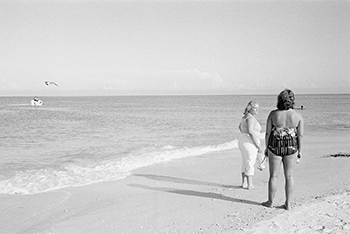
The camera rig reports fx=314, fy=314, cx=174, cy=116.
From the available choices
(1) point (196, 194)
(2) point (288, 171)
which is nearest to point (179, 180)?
(1) point (196, 194)

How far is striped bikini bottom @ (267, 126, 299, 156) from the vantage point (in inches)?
209

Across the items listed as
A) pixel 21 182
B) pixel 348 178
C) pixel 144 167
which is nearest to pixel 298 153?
pixel 348 178

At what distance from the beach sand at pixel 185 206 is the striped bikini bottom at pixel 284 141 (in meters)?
1.05

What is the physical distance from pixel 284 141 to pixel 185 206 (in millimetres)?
2264

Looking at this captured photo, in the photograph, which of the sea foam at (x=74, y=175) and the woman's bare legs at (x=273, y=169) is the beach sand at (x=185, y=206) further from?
the sea foam at (x=74, y=175)

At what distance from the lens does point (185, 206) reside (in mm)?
6121

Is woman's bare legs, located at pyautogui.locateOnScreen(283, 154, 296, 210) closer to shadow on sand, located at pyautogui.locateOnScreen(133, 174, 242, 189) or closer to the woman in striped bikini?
the woman in striped bikini

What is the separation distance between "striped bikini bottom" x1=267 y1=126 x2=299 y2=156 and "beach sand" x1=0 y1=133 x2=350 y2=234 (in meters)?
1.05

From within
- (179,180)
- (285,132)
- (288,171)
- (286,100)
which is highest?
(286,100)

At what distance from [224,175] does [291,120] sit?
3.97 m

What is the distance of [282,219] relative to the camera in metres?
5.05

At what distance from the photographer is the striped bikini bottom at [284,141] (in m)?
5.32

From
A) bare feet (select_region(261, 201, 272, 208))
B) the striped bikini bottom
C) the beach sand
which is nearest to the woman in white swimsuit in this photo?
the beach sand

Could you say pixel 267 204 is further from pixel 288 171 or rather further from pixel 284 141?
pixel 284 141
